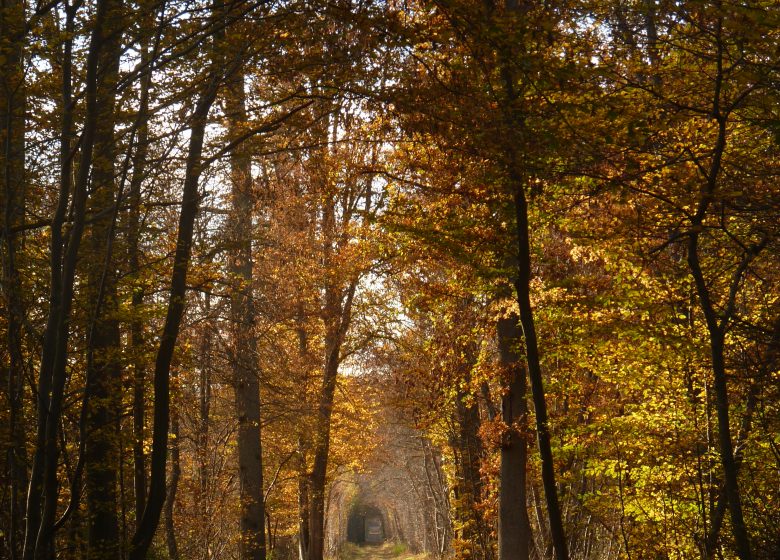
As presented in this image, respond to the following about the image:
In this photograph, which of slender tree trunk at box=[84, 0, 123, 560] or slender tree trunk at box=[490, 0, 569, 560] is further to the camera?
slender tree trunk at box=[84, 0, 123, 560]

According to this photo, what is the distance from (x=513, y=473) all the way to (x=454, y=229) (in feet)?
12.1

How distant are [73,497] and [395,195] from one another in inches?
231

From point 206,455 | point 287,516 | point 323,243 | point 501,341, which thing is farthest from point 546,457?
point 287,516

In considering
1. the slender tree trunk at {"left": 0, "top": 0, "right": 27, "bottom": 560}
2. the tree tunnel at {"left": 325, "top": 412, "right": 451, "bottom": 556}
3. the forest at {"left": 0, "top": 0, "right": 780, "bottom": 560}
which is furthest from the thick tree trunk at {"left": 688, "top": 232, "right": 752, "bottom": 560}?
the tree tunnel at {"left": 325, "top": 412, "right": 451, "bottom": 556}

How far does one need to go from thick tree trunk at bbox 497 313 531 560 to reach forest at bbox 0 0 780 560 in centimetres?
4

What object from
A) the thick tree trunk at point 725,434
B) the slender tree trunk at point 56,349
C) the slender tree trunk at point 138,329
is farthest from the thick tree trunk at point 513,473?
the slender tree trunk at point 56,349

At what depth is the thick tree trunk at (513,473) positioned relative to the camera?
964 cm

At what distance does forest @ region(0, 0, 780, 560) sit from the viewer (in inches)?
225

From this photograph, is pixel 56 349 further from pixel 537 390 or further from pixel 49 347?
pixel 537 390

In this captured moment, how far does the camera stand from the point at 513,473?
9.67 m

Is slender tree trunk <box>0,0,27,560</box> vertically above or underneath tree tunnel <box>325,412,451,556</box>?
above

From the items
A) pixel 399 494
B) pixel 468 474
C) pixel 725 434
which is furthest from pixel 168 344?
pixel 399 494

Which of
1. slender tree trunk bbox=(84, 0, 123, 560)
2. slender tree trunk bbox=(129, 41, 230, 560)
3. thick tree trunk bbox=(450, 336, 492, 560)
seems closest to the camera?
slender tree trunk bbox=(129, 41, 230, 560)

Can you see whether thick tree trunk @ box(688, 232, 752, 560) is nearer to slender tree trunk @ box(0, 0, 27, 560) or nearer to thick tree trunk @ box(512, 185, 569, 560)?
thick tree trunk @ box(512, 185, 569, 560)
